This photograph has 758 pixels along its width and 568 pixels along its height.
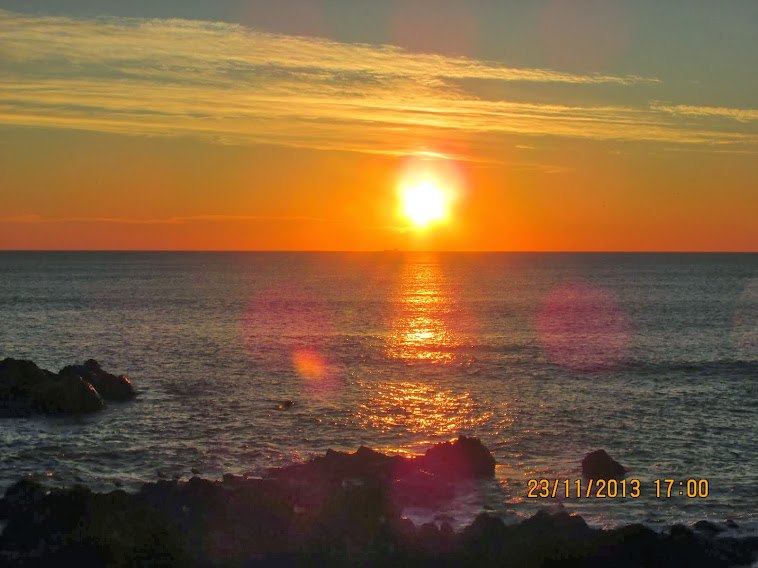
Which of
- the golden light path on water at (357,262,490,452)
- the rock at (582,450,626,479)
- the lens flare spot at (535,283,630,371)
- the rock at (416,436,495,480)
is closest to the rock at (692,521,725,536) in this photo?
the rock at (582,450,626,479)

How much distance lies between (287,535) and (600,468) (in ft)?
46.8

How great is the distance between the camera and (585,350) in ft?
245

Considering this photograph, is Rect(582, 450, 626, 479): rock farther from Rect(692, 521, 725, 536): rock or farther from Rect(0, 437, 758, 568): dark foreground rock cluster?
Rect(0, 437, 758, 568): dark foreground rock cluster

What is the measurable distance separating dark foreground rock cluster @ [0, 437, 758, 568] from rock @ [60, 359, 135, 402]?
69.2 feet

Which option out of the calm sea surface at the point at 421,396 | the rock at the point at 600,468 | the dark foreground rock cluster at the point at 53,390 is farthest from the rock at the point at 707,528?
the dark foreground rock cluster at the point at 53,390

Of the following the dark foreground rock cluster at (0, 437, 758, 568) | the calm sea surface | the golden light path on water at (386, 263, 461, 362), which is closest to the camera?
the dark foreground rock cluster at (0, 437, 758, 568)

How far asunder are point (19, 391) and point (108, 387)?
4.85 meters

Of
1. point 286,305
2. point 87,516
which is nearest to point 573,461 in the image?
point 87,516

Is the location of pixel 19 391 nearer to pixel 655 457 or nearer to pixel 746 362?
pixel 655 457

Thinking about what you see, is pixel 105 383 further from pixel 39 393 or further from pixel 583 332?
pixel 583 332

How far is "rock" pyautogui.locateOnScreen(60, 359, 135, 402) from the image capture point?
48375 mm

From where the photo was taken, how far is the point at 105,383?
160 ft
